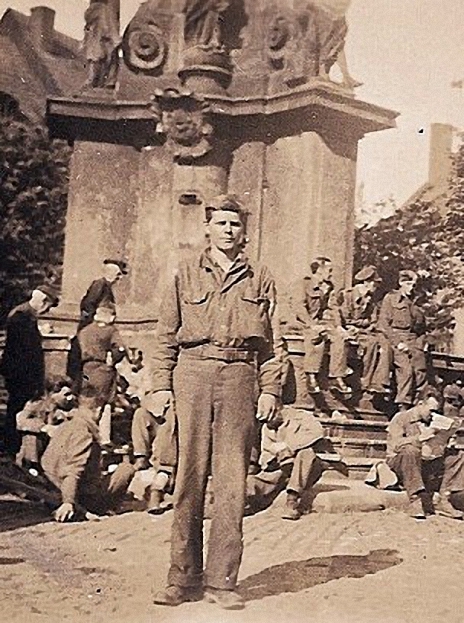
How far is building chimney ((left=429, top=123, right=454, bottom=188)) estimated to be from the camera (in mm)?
3002

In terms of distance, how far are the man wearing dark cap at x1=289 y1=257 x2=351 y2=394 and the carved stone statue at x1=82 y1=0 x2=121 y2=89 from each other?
77cm

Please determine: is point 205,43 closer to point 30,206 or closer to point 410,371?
point 30,206

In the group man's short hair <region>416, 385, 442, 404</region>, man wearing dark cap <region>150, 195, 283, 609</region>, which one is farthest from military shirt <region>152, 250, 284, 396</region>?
man's short hair <region>416, 385, 442, 404</region>

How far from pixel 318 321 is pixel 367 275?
0.75 feet

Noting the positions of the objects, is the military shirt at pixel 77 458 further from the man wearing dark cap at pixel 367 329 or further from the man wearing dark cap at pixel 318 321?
the man wearing dark cap at pixel 367 329

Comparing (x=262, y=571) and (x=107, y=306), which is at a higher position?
(x=107, y=306)

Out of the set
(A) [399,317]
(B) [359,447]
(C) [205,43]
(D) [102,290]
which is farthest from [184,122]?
(B) [359,447]

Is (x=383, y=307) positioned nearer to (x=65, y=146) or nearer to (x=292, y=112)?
(x=292, y=112)

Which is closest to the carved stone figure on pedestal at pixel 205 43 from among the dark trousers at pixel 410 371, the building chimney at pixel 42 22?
the building chimney at pixel 42 22

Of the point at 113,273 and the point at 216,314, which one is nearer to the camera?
the point at 216,314

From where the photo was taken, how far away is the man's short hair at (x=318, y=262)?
317 centimetres

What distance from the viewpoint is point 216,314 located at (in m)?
2.43

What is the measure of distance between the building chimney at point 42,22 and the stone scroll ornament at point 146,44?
0.21 metres

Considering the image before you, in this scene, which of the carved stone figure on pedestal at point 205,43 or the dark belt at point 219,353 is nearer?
the dark belt at point 219,353
